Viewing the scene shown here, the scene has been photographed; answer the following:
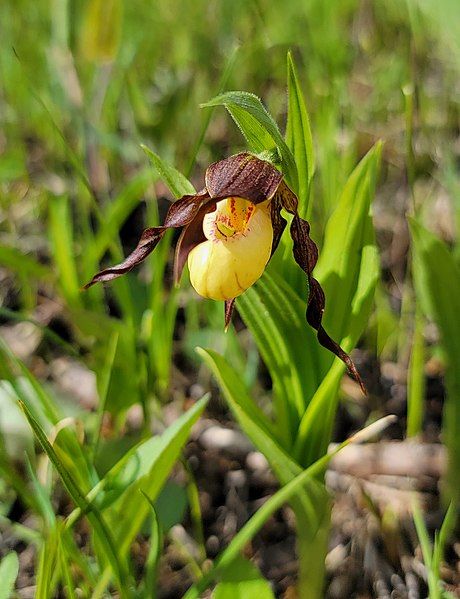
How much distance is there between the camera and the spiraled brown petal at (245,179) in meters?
0.87

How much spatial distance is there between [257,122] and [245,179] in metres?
0.10

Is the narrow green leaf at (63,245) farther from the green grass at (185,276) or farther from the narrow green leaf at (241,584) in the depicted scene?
the narrow green leaf at (241,584)

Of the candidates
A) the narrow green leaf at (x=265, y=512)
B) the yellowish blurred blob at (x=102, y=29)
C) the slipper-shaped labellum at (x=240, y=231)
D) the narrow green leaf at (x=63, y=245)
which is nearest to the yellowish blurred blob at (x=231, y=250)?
the slipper-shaped labellum at (x=240, y=231)

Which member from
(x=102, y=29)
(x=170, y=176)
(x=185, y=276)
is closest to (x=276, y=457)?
(x=170, y=176)

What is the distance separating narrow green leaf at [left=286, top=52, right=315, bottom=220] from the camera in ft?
3.07

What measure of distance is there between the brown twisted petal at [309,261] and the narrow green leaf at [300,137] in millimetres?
64

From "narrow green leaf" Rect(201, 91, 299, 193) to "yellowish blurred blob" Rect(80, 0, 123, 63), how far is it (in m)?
1.13

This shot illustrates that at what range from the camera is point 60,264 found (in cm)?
160

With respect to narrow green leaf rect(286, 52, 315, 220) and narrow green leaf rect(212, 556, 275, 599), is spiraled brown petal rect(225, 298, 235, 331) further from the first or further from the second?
narrow green leaf rect(212, 556, 275, 599)

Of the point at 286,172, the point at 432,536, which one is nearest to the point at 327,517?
the point at 432,536

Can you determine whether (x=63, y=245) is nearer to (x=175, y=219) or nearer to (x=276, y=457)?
(x=175, y=219)

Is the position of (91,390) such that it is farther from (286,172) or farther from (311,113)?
(311,113)

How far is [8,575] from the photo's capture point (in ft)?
2.95

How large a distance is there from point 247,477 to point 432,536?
0.37 metres
